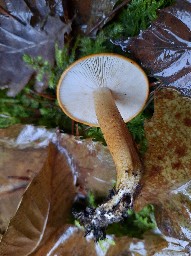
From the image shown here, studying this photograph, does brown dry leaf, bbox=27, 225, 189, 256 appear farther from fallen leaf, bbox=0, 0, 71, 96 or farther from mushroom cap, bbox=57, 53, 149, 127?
fallen leaf, bbox=0, 0, 71, 96

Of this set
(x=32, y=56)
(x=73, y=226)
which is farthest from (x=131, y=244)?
(x=32, y=56)

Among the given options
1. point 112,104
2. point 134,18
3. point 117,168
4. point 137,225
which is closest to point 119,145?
point 117,168

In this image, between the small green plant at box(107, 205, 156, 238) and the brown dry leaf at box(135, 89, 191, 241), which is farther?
the small green plant at box(107, 205, 156, 238)

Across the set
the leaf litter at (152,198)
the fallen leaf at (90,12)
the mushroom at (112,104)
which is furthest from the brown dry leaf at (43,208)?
the fallen leaf at (90,12)

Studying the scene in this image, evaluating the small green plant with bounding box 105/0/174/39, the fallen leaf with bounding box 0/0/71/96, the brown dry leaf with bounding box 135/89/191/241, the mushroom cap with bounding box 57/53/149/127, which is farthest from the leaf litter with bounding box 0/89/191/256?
the fallen leaf with bounding box 0/0/71/96

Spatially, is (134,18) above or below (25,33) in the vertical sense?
Result: below

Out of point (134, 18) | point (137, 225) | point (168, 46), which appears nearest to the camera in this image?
point (168, 46)

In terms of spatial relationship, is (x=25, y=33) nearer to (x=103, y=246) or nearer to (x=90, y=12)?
(x=90, y=12)
